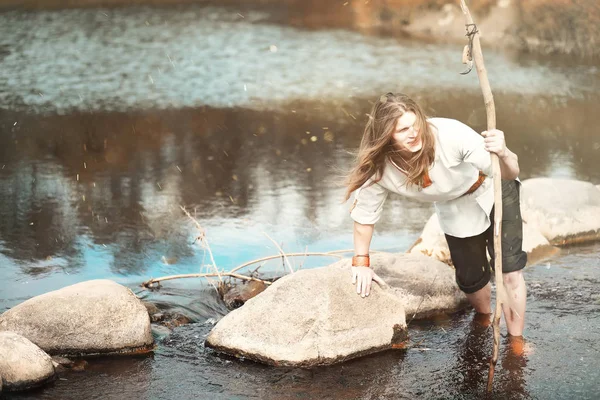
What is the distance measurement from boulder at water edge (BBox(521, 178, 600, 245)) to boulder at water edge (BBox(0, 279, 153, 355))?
3.61 metres

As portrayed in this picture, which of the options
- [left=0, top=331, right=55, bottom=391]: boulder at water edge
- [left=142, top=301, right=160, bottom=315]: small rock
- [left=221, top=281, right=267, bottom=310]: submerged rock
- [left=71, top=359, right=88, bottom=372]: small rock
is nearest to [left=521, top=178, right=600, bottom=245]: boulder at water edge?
[left=221, top=281, right=267, bottom=310]: submerged rock

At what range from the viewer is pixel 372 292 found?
5.39 meters

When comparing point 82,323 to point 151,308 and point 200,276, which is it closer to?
point 151,308

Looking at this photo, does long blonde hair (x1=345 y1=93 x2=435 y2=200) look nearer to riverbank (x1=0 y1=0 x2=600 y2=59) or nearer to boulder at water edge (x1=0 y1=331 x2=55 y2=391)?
boulder at water edge (x1=0 y1=331 x2=55 y2=391)

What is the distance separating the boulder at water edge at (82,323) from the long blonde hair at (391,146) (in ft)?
5.45

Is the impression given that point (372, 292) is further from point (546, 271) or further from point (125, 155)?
point (125, 155)

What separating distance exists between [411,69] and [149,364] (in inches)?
423

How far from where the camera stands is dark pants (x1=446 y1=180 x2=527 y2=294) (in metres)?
5.05

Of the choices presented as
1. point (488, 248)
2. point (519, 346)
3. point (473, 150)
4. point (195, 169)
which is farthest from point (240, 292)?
point (195, 169)

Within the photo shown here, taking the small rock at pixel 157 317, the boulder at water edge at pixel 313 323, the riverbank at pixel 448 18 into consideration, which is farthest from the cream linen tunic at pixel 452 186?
the riverbank at pixel 448 18

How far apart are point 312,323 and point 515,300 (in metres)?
1.17

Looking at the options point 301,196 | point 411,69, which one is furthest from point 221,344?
point 411,69

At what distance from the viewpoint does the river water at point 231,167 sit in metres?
5.14

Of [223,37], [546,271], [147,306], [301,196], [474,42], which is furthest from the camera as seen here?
[223,37]
